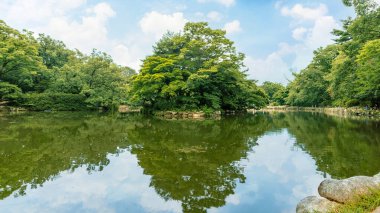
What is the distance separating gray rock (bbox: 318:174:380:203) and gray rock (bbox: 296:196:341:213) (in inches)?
3.7

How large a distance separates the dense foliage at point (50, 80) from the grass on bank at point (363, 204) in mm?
31985

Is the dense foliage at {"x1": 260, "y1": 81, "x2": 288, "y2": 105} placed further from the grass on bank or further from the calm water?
the grass on bank

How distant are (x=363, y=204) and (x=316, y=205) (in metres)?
0.54

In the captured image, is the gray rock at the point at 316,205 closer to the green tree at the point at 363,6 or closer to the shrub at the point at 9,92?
the green tree at the point at 363,6

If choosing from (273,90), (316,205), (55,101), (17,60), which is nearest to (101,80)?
(55,101)

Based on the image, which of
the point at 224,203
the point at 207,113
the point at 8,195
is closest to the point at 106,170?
the point at 8,195

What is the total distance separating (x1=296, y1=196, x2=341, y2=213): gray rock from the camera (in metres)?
3.38

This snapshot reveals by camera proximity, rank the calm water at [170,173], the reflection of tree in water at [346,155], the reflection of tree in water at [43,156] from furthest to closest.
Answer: the reflection of tree in water at [346,155] < the reflection of tree in water at [43,156] < the calm water at [170,173]

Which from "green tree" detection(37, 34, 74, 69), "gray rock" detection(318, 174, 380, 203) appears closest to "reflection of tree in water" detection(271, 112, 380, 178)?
"gray rock" detection(318, 174, 380, 203)

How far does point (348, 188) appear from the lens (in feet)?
11.3

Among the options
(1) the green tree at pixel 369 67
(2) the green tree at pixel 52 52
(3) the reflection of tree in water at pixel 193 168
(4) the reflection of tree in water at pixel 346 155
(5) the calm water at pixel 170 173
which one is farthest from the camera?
(2) the green tree at pixel 52 52

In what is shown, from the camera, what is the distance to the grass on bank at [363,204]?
3.03 metres

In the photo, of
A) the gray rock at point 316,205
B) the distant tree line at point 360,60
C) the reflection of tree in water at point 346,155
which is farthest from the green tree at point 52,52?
the gray rock at point 316,205

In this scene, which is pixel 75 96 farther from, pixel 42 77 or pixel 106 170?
pixel 106 170
